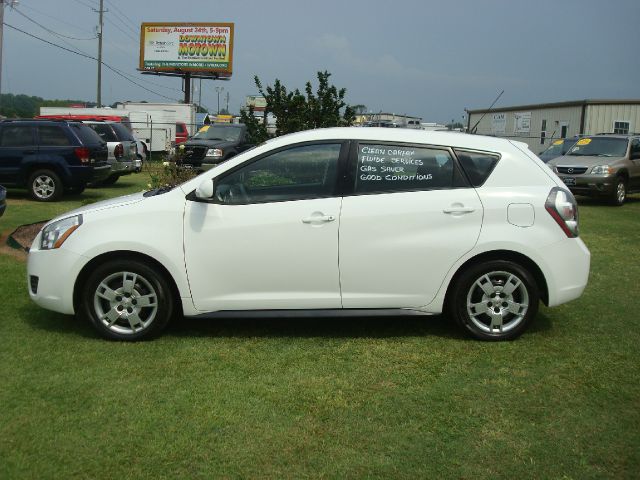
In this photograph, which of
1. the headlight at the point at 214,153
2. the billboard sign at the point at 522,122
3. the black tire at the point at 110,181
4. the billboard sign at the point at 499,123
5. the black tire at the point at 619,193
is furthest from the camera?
the billboard sign at the point at 499,123

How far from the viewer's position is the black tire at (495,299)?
536cm

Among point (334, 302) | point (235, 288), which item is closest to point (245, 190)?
point (235, 288)

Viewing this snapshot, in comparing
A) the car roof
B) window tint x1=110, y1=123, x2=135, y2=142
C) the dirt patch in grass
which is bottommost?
the dirt patch in grass

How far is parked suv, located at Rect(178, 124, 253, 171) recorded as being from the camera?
19.6m

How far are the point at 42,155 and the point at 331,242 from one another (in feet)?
36.4

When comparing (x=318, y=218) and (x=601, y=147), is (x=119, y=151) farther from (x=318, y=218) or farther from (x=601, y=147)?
(x=318, y=218)

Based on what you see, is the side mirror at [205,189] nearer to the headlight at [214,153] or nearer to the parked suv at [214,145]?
the parked suv at [214,145]

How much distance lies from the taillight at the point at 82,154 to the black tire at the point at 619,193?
12.2 metres

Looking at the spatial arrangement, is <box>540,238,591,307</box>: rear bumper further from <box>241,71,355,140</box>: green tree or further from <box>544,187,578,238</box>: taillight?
<box>241,71,355,140</box>: green tree

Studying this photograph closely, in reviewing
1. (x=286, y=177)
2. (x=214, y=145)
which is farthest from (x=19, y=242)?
(x=214, y=145)

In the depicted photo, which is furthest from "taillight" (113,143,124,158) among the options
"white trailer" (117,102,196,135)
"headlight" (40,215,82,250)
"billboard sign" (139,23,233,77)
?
"billboard sign" (139,23,233,77)

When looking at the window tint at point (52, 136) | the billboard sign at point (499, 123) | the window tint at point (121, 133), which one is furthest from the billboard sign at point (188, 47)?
the window tint at point (52, 136)

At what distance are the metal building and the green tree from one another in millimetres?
21497

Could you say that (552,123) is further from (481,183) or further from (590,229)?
(481,183)
